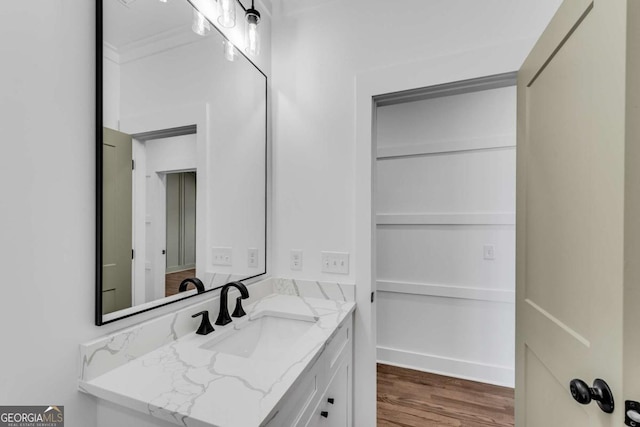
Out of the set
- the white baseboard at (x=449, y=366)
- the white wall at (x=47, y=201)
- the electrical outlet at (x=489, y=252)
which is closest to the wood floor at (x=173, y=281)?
the white wall at (x=47, y=201)

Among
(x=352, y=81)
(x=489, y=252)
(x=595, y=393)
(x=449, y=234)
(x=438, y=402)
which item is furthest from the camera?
(x=449, y=234)

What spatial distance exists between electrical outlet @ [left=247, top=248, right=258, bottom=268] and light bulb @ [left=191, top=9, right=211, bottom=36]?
1047 mm

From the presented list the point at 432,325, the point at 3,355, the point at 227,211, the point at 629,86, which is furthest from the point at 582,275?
the point at 432,325

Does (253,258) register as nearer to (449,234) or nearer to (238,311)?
(238,311)

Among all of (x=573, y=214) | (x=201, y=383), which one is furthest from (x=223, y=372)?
(x=573, y=214)

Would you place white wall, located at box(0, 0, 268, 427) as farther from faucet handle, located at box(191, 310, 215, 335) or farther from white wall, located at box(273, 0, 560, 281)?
white wall, located at box(273, 0, 560, 281)

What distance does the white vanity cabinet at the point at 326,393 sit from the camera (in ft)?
2.62

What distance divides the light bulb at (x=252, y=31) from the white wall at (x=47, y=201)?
0.69 m

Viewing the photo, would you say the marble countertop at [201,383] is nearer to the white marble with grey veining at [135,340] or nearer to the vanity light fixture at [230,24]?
the white marble with grey veining at [135,340]

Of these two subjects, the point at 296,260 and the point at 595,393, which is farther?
the point at 296,260

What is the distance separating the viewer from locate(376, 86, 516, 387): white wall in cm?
220

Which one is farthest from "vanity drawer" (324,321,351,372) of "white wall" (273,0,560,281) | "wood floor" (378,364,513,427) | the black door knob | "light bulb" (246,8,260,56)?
"light bulb" (246,8,260,56)

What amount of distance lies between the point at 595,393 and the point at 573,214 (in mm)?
474

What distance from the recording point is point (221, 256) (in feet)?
4.43
